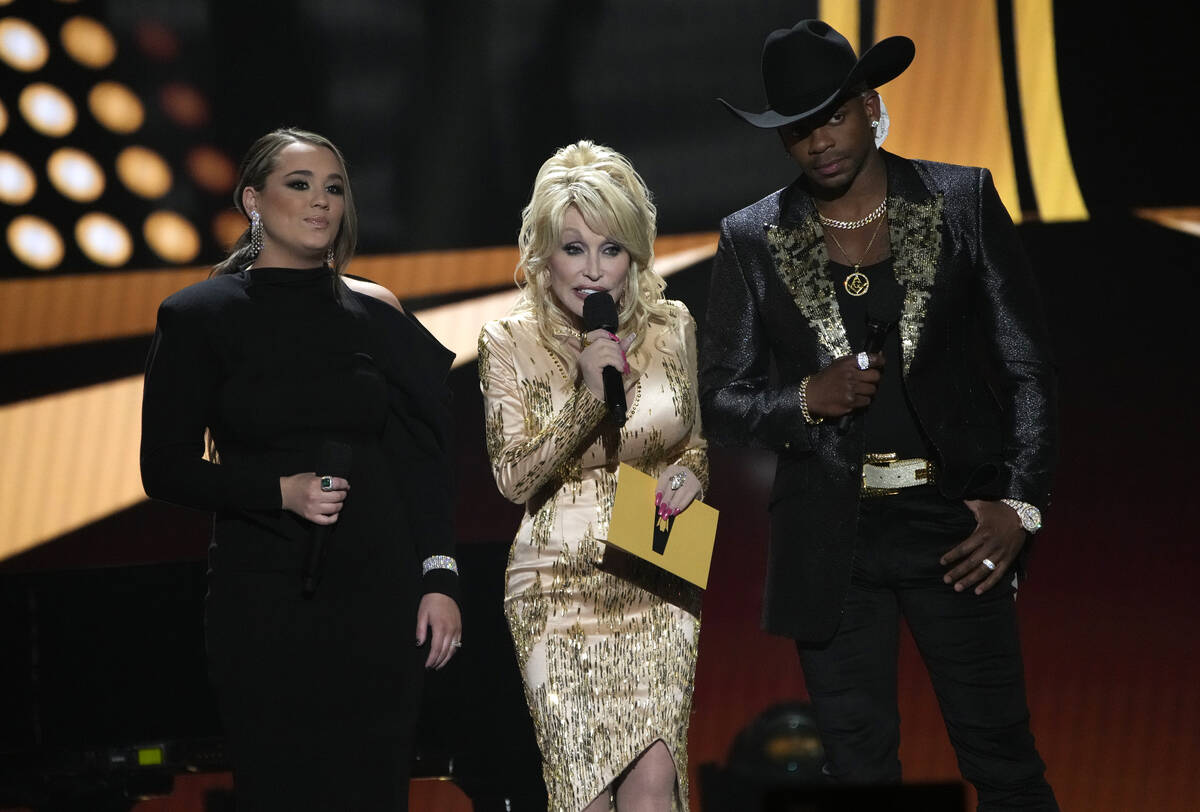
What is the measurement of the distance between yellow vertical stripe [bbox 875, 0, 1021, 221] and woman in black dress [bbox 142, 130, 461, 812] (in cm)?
220

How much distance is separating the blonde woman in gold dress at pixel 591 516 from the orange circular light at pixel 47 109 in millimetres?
1834

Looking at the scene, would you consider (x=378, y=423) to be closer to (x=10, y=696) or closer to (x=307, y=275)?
(x=307, y=275)

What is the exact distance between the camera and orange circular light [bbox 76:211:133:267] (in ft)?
12.9

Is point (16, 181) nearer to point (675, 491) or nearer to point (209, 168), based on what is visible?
point (209, 168)

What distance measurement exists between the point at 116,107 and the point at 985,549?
2.87 m

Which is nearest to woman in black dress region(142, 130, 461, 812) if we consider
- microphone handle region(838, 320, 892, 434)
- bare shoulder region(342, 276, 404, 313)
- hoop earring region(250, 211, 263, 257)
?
hoop earring region(250, 211, 263, 257)

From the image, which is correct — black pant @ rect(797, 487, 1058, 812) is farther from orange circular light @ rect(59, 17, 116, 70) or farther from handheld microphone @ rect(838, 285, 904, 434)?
orange circular light @ rect(59, 17, 116, 70)

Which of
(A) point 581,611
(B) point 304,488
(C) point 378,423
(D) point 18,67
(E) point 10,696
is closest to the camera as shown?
(B) point 304,488

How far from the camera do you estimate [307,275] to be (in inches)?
97.7

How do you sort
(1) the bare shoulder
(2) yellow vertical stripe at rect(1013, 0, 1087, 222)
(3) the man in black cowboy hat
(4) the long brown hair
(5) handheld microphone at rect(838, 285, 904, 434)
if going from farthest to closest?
(2) yellow vertical stripe at rect(1013, 0, 1087, 222), (1) the bare shoulder, (4) the long brown hair, (3) the man in black cowboy hat, (5) handheld microphone at rect(838, 285, 904, 434)

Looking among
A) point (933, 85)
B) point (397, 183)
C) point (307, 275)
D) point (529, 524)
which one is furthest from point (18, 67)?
point (933, 85)

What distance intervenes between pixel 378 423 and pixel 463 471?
1688 millimetres

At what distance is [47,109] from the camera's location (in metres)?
3.88

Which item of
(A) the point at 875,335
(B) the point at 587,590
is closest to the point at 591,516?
(B) the point at 587,590
